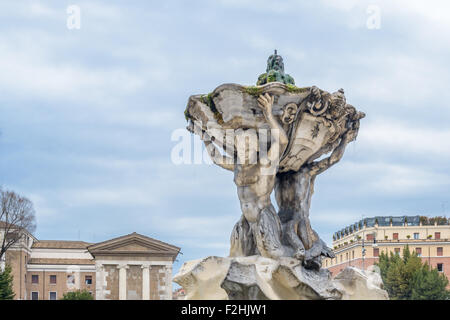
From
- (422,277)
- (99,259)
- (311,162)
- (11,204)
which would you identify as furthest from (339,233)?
(311,162)

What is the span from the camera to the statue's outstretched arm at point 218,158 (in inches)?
485

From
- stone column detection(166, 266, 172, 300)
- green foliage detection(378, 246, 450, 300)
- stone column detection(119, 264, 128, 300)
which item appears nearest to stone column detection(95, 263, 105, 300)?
stone column detection(119, 264, 128, 300)

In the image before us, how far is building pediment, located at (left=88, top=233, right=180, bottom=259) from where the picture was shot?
66.0 meters

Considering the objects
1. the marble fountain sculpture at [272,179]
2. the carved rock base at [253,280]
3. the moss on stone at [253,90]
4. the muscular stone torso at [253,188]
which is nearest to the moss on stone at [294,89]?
the marble fountain sculpture at [272,179]

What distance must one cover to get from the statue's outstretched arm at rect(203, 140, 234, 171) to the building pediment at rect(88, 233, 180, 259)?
5397 centimetres

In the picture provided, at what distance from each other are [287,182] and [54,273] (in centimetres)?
6621

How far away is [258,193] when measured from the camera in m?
12.0

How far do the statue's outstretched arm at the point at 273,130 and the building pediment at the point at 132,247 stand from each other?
54.8 meters

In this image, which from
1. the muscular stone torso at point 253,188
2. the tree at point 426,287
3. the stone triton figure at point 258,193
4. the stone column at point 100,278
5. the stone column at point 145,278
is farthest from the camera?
the stone column at point 145,278

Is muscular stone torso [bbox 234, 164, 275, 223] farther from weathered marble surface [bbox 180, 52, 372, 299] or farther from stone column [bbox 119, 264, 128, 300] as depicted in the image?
stone column [bbox 119, 264, 128, 300]

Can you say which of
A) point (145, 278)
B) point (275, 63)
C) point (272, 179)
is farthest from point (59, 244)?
point (272, 179)

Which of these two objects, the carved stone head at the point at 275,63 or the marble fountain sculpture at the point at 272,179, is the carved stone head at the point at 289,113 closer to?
the marble fountain sculpture at the point at 272,179

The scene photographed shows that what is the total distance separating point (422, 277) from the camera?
153 ft

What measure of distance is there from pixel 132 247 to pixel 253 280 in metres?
57.1
